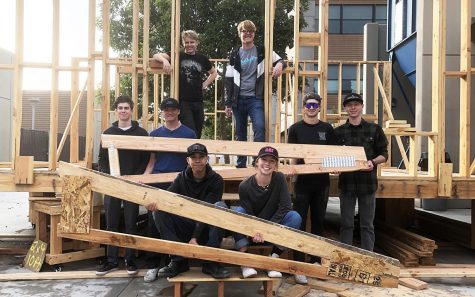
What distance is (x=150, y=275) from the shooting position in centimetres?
473

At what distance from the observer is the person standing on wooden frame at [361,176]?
4.84 m

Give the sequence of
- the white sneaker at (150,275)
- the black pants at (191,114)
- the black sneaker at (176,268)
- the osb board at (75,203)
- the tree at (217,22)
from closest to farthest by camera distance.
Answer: the osb board at (75,203)
the black sneaker at (176,268)
the white sneaker at (150,275)
the black pants at (191,114)
the tree at (217,22)

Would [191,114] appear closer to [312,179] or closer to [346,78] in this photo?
[312,179]

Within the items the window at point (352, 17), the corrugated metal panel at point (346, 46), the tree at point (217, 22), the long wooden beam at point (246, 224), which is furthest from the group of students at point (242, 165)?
the corrugated metal panel at point (346, 46)

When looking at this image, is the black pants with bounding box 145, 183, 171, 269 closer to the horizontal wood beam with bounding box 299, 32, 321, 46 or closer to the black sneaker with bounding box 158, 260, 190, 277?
the black sneaker with bounding box 158, 260, 190, 277

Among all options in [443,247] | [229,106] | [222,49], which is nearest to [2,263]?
[229,106]

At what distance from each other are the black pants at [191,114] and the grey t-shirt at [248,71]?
0.61m

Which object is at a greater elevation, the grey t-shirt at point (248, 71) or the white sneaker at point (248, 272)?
the grey t-shirt at point (248, 71)

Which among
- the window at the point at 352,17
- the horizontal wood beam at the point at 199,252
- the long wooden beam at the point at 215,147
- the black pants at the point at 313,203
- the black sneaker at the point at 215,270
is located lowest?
the black sneaker at the point at 215,270

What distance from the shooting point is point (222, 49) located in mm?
13992

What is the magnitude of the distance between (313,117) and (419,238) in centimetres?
242

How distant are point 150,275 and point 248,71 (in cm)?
273

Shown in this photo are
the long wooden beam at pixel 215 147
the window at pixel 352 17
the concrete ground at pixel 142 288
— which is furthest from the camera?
the window at pixel 352 17

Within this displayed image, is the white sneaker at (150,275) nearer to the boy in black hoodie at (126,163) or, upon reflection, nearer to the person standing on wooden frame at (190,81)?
the boy in black hoodie at (126,163)
